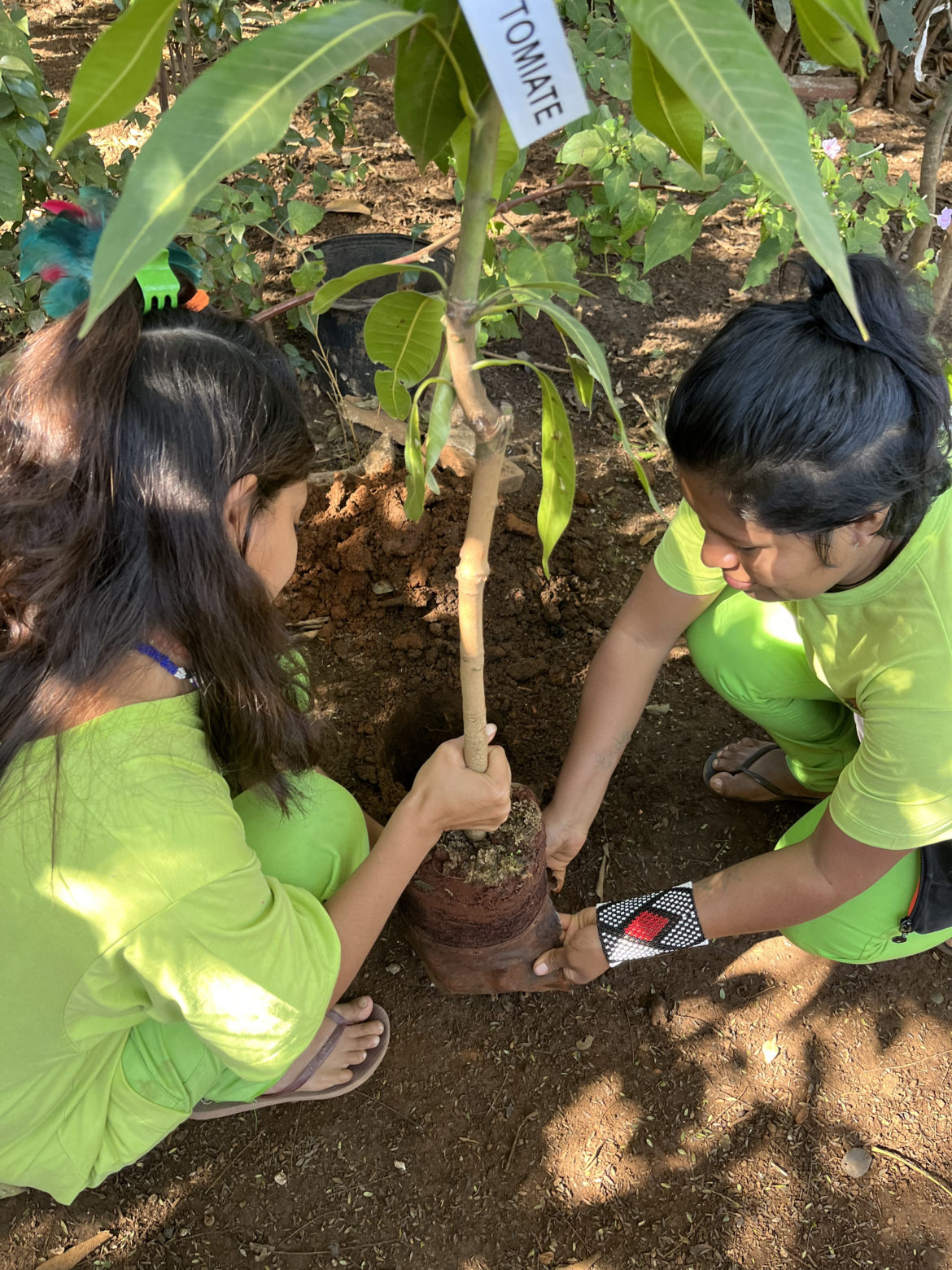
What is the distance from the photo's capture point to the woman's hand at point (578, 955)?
1513 mm

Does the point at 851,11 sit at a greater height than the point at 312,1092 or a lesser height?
greater

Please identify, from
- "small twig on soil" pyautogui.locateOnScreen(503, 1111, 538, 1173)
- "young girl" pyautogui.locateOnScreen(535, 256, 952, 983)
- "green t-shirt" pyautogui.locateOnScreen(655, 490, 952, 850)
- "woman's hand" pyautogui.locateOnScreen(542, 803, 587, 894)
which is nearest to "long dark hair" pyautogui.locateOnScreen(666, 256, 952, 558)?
"young girl" pyautogui.locateOnScreen(535, 256, 952, 983)

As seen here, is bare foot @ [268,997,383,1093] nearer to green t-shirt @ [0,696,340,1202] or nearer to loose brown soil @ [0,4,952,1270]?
loose brown soil @ [0,4,952,1270]

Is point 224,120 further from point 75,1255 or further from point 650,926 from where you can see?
point 75,1255

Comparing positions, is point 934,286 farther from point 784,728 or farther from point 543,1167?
point 543,1167

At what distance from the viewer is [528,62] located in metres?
0.60

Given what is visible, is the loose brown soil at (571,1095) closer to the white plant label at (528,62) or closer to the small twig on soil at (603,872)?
the small twig on soil at (603,872)

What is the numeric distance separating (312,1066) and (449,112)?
1356mm

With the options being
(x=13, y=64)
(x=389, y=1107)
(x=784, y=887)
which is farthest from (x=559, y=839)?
(x=13, y=64)

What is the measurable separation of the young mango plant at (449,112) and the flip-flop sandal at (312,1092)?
100cm

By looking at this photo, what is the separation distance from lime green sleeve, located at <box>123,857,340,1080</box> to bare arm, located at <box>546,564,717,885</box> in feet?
1.91

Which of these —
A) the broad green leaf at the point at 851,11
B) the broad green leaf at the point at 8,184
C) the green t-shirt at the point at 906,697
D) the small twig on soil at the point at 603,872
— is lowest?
the small twig on soil at the point at 603,872

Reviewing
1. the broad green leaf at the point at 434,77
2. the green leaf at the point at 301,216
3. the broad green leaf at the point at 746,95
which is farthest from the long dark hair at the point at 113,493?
the green leaf at the point at 301,216

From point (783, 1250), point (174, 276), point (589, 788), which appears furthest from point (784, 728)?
point (174, 276)
